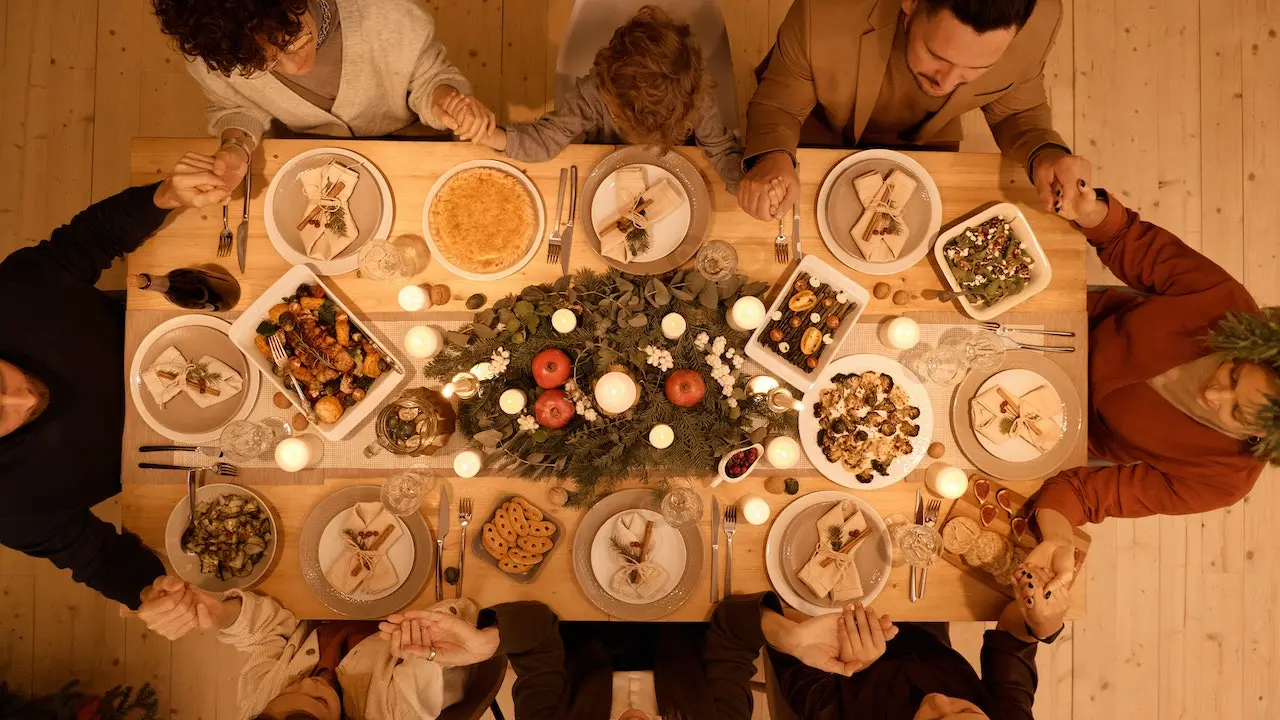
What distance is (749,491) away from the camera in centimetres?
197

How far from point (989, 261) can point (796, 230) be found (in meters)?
0.60

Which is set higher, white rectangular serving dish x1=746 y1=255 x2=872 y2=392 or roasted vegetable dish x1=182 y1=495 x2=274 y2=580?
white rectangular serving dish x1=746 y1=255 x2=872 y2=392

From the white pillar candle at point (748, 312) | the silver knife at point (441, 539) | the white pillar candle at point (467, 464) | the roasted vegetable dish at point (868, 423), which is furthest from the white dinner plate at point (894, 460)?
the silver knife at point (441, 539)

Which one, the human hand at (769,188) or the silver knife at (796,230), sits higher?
the human hand at (769,188)

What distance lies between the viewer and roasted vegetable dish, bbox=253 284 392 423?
187 centimetres

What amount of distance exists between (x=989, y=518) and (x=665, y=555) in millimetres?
1002

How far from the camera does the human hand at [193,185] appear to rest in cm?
183

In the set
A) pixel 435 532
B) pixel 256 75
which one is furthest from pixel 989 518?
pixel 256 75

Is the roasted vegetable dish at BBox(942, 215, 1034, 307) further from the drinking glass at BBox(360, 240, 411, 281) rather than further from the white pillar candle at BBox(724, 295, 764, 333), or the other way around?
the drinking glass at BBox(360, 240, 411, 281)

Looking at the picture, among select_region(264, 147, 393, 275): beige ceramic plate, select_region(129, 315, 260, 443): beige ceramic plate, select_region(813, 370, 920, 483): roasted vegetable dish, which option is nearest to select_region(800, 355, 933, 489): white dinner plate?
select_region(813, 370, 920, 483): roasted vegetable dish

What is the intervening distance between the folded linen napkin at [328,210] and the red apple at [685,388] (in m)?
1.09

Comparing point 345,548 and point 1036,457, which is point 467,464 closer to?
point 345,548

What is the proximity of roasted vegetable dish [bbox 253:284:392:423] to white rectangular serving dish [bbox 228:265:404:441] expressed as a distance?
16mm

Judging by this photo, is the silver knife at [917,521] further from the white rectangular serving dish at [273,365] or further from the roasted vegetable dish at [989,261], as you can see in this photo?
the white rectangular serving dish at [273,365]
